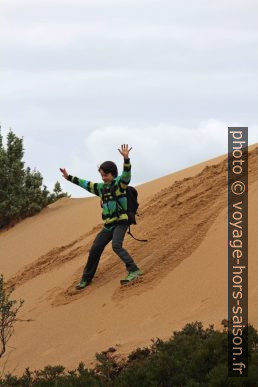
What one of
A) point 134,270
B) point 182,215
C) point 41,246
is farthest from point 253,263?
point 41,246

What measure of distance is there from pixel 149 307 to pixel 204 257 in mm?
1293

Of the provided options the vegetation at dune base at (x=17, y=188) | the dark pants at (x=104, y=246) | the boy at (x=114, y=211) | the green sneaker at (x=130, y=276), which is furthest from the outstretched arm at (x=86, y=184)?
the vegetation at dune base at (x=17, y=188)

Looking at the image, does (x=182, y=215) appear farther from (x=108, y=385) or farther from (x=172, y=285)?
(x=108, y=385)

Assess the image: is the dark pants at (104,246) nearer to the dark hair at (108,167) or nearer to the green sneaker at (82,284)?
the green sneaker at (82,284)

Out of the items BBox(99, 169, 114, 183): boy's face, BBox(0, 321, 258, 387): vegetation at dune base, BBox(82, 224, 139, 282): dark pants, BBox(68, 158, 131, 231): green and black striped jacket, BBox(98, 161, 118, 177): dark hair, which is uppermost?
BBox(98, 161, 118, 177): dark hair

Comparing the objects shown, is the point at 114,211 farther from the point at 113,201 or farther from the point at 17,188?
the point at 17,188

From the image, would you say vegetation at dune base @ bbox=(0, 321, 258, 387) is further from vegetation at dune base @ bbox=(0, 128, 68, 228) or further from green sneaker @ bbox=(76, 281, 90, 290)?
A: vegetation at dune base @ bbox=(0, 128, 68, 228)

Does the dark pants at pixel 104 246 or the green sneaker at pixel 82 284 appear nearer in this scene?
the dark pants at pixel 104 246

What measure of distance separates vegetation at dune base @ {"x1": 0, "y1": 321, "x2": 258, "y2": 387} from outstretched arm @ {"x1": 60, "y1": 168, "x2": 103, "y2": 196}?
118 inches

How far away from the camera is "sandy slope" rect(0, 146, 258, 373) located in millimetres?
8234

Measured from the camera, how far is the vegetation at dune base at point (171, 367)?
632 cm

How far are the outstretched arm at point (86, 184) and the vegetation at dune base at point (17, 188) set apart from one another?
277 inches

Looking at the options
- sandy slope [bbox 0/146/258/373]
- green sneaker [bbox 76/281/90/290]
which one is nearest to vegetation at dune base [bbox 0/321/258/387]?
→ sandy slope [bbox 0/146/258/373]

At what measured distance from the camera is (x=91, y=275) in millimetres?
10281
